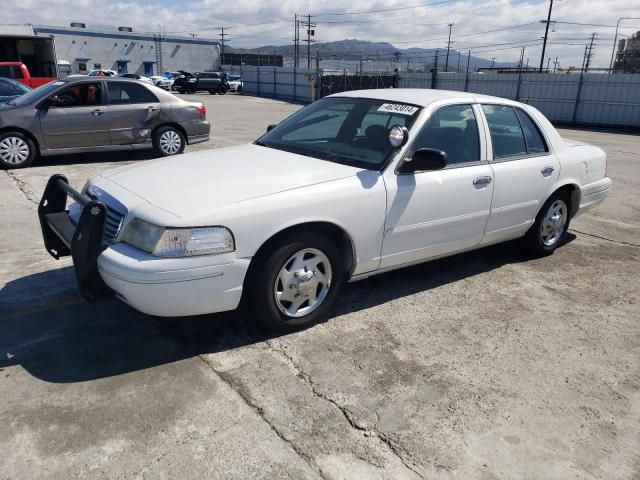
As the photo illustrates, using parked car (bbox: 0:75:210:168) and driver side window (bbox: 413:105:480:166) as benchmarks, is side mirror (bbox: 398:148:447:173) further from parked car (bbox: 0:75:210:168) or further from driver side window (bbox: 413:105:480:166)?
parked car (bbox: 0:75:210:168)

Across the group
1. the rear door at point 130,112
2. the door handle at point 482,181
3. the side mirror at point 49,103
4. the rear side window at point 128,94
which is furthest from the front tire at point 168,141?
the door handle at point 482,181

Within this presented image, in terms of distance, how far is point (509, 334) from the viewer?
12.7 ft

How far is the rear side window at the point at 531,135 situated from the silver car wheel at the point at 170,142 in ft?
23.3

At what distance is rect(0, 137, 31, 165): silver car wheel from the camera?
29.2 feet

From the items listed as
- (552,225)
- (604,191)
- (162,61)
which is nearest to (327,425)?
(552,225)

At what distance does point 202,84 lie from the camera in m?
39.0

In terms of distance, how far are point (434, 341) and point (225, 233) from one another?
162 cm

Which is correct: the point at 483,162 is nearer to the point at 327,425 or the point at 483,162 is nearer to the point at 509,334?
the point at 509,334

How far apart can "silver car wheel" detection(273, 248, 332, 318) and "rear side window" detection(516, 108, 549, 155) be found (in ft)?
8.08

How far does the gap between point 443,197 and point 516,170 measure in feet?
3.23

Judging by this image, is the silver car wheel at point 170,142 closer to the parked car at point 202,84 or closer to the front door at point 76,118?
the front door at point 76,118

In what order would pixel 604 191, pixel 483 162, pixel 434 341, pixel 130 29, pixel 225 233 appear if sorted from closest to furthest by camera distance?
pixel 225 233
pixel 434 341
pixel 483 162
pixel 604 191
pixel 130 29

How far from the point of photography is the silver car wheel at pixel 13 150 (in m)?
8.89

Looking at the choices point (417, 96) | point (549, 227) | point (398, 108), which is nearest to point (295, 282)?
point (398, 108)
